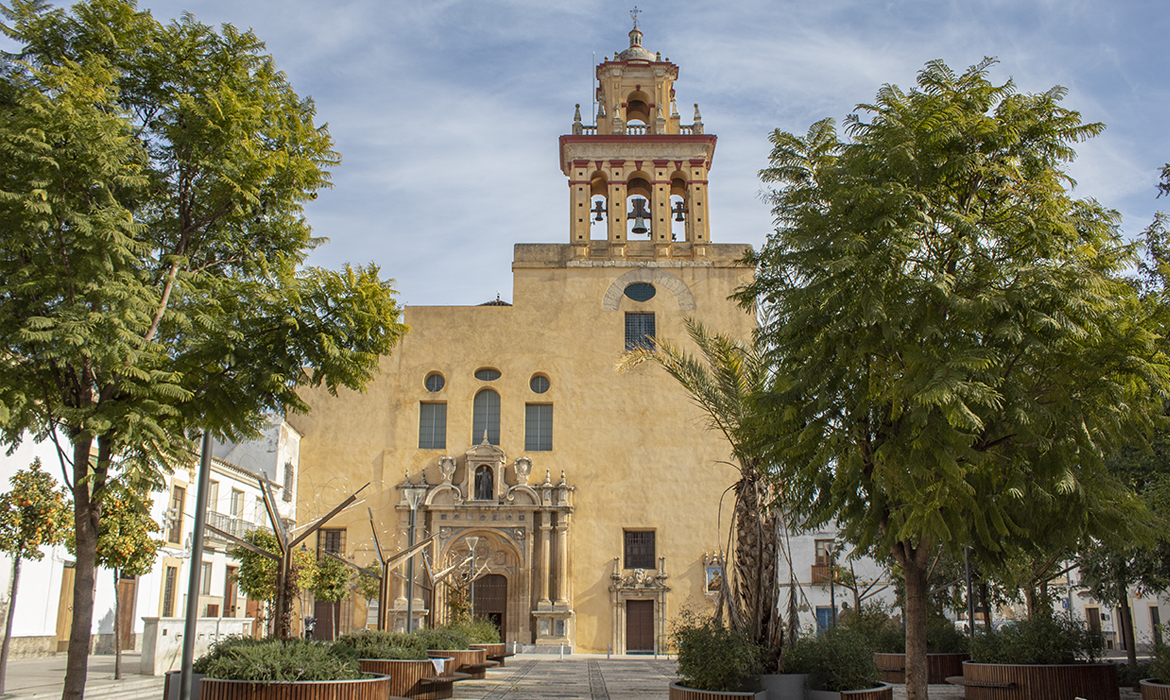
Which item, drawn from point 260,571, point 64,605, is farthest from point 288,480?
point 64,605

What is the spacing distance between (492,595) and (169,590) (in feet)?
36.4

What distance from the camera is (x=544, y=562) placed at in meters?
33.2

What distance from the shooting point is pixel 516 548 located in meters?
33.4

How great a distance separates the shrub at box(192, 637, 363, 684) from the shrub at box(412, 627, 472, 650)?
591 cm

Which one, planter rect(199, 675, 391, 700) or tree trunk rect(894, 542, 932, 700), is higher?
tree trunk rect(894, 542, 932, 700)

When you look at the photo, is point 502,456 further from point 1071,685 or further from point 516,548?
point 1071,685

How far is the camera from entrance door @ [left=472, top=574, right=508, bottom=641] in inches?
1324

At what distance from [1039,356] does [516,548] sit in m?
25.3

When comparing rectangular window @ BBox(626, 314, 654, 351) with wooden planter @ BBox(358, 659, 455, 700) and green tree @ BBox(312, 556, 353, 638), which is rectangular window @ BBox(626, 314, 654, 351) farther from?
wooden planter @ BBox(358, 659, 455, 700)

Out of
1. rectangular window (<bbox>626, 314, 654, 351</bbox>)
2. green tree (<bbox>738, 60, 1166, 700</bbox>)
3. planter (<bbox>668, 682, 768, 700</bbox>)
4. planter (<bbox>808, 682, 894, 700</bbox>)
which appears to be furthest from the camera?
rectangular window (<bbox>626, 314, 654, 351</bbox>)

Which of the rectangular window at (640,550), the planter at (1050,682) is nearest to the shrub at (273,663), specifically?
the planter at (1050,682)

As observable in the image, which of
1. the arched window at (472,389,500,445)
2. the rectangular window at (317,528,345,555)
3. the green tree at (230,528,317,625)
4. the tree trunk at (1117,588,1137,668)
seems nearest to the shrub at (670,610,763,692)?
the tree trunk at (1117,588,1137,668)

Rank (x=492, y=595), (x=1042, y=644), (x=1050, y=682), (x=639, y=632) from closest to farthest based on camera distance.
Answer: (x=1050, y=682), (x=1042, y=644), (x=639, y=632), (x=492, y=595)

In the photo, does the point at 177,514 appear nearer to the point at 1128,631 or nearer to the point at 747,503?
the point at 747,503
